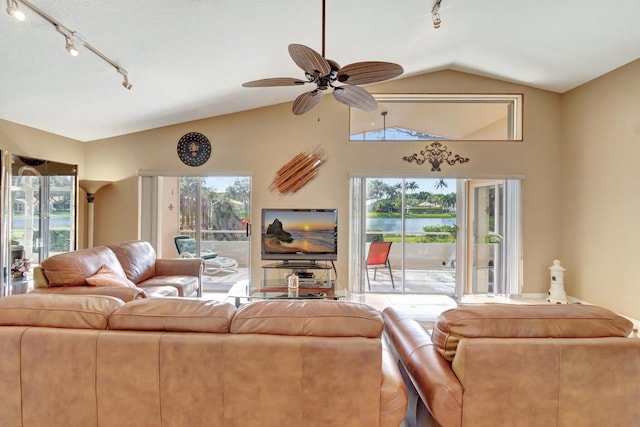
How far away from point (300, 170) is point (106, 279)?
2.82m

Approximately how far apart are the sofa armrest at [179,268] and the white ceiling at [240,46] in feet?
6.43

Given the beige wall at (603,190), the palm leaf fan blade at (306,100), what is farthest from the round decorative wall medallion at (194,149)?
the beige wall at (603,190)

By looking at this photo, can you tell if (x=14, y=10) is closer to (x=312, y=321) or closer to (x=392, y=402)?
(x=312, y=321)

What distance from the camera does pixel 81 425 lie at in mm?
1250

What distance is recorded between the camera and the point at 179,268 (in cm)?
403

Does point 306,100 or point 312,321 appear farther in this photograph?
point 306,100

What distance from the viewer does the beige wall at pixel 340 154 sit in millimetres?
4863

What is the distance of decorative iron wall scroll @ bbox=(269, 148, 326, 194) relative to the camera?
16.1 feet

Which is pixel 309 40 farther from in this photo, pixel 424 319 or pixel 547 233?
pixel 547 233

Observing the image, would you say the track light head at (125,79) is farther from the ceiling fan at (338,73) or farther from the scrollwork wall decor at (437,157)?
the scrollwork wall decor at (437,157)

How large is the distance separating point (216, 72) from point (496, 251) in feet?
14.9

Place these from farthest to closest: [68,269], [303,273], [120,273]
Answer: [303,273], [120,273], [68,269]

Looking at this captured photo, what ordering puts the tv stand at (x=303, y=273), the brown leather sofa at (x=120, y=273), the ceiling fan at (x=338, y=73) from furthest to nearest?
the tv stand at (x=303, y=273), the brown leather sofa at (x=120, y=273), the ceiling fan at (x=338, y=73)

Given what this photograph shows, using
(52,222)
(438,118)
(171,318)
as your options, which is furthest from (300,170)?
(171,318)
